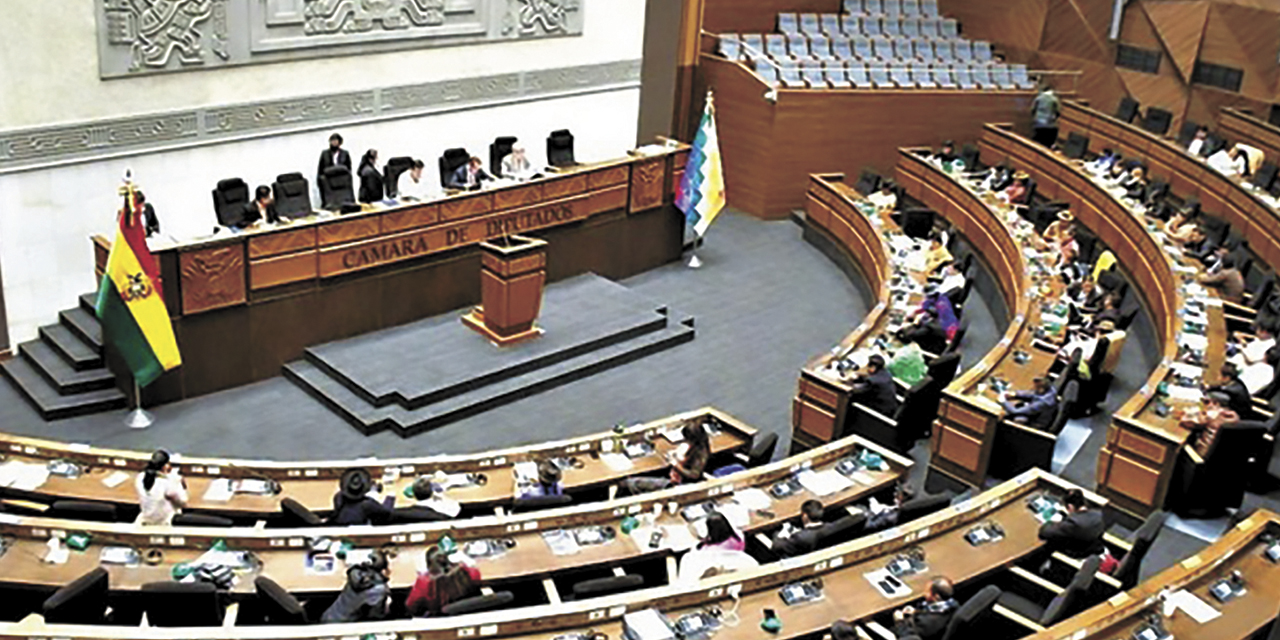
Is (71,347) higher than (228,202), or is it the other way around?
(228,202)

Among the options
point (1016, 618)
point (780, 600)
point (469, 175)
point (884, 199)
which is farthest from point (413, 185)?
point (1016, 618)

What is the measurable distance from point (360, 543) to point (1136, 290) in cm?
966

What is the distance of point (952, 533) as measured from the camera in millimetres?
7270

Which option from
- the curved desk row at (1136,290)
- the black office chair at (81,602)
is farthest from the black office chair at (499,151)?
the black office chair at (81,602)

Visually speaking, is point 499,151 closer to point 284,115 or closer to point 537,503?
point 284,115

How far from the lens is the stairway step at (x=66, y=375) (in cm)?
980

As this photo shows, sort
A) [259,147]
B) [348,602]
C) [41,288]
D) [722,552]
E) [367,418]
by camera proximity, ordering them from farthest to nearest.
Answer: [259,147] < [41,288] < [367,418] < [722,552] < [348,602]

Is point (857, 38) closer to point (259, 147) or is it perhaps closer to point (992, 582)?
point (259, 147)

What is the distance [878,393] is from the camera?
31.0 ft

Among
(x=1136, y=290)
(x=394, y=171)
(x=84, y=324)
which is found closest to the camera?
(x=84, y=324)

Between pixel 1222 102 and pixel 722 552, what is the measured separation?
14.5 metres

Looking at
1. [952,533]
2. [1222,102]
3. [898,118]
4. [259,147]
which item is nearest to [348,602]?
[952,533]

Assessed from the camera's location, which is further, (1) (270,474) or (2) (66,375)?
(2) (66,375)

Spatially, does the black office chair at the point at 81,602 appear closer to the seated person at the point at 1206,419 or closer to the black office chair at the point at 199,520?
the black office chair at the point at 199,520
